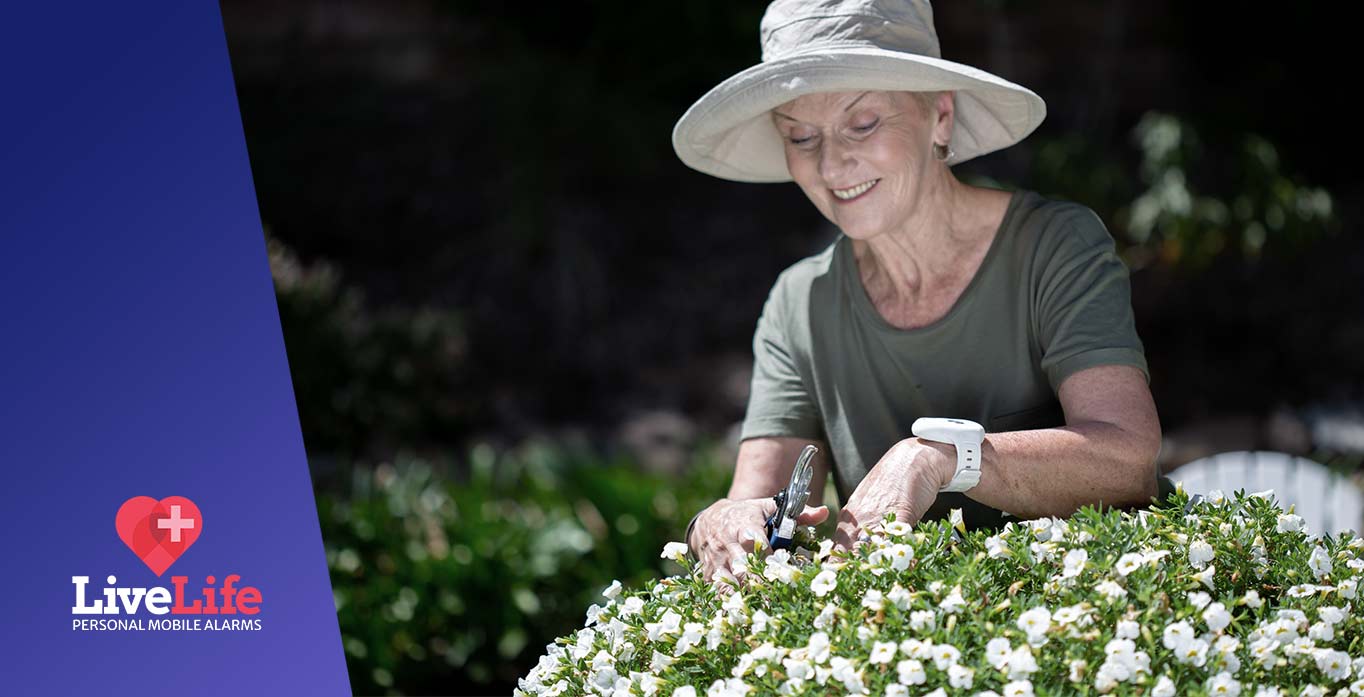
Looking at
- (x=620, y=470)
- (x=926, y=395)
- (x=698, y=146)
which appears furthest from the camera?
(x=620, y=470)

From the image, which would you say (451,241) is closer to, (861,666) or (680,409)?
(680,409)

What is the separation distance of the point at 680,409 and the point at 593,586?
3.37 metres

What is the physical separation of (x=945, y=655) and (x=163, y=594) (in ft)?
5.59

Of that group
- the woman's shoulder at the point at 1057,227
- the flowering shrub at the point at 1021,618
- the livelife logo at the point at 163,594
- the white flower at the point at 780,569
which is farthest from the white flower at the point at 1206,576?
the livelife logo at the point at 163,594

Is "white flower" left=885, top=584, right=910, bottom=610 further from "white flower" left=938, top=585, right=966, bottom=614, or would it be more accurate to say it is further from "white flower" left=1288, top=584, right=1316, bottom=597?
"white flower" left=1288, top=584, right=1316, bottom=597

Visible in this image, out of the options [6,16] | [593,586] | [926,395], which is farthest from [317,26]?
[926,395]

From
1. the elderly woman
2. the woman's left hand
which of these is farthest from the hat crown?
the woman's left hand

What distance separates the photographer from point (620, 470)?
4926mm

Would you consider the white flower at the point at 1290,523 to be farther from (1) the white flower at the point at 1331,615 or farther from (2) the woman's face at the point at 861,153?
(2) the woman's face at the point at 861,153

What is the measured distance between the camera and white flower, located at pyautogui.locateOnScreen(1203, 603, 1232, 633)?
1.68 metres

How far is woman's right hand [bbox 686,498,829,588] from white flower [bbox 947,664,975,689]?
0.49 meters

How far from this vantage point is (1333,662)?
67.3 inches

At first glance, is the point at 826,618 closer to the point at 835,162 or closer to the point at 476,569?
the point at 835,162

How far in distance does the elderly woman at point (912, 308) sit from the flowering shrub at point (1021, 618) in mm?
144
